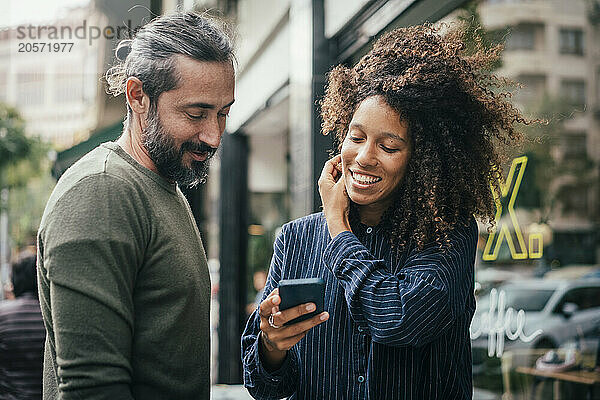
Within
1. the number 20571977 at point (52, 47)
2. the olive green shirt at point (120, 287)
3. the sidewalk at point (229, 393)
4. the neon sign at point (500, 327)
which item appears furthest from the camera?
the neon sign at point (500, 327)

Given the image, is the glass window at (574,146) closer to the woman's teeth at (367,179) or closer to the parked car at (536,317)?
the parked car at (536,317)

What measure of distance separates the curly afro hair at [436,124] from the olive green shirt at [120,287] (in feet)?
1.88

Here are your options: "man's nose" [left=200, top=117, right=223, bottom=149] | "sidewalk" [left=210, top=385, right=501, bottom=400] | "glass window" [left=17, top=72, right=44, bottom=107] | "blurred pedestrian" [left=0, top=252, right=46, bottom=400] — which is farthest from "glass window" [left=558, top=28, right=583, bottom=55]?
"glass window" [left=17, top=72, right=44, bottom=107]

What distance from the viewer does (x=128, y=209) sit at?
63.1 inches

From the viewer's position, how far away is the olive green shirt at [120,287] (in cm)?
148

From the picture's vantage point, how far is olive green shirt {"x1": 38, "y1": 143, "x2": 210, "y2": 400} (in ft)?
4.85

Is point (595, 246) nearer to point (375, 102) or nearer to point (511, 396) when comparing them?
point (511, 396)

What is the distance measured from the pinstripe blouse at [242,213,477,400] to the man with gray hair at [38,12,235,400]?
0.29 metres

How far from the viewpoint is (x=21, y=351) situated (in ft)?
12.7

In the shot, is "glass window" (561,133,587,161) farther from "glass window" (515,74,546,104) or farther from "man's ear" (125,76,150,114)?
"man's ear" (125,76,150,114)

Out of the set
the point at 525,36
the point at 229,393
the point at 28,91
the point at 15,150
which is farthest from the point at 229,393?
the point at 15,150

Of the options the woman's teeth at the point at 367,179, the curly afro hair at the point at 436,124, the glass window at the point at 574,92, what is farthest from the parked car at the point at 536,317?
the woman's teeth at the point at 367,179

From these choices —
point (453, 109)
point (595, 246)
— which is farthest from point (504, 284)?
point (453, 109)

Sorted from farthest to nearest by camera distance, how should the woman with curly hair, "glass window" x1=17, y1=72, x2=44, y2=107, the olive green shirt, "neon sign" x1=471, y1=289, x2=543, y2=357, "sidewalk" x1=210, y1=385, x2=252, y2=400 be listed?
1. "glass window" x1=17, y1=72, x2=44, y2=107
2. "neon sign" x1=471, y1=289, x2=543, y2=357
3. "sidewalk" x1=210, y1=385, x2=252, y2=400
4. the woman with curly hair
5. the olive green shirt
